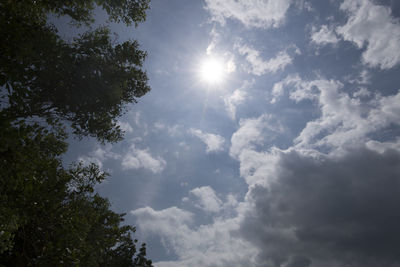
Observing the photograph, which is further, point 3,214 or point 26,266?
point 26,266

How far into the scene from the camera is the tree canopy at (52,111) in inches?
287

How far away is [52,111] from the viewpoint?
35.9 feet

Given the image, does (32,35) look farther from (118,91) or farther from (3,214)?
(3,214)

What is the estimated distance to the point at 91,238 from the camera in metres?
12.8

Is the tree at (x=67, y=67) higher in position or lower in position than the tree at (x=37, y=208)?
higher

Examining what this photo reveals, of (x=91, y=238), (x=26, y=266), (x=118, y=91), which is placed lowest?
(x=26, y=266)

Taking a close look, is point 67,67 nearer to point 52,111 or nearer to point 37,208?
point 52,111

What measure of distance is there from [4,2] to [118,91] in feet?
16.5

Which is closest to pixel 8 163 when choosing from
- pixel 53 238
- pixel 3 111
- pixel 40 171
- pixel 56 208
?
pixel 40 171

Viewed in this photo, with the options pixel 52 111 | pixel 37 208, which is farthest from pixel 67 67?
pixel 37 208

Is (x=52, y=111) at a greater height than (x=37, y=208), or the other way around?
(x=52, y=111)

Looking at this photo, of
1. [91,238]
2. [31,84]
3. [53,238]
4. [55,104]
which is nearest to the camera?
[53,238]

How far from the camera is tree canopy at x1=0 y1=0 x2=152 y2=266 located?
287 inches

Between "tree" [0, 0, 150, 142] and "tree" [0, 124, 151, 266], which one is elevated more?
"tree" [0, 0, 150, 142]
